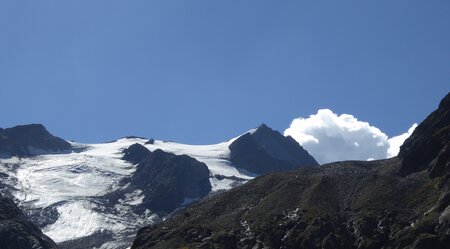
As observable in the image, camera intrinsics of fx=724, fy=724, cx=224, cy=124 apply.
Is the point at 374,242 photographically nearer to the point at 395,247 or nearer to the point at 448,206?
the point at 395,247

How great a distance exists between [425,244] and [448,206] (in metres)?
16.7

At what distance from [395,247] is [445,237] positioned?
15450mm

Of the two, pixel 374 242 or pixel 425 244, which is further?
pixel 374 242

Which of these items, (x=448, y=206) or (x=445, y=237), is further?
(x=448, y=206)

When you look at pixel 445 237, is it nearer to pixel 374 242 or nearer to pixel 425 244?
pixel 425 244

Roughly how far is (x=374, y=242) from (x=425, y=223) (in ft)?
49.6

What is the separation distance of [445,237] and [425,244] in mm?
5325

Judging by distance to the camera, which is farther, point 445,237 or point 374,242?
point 374,242

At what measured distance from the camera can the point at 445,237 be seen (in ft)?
590

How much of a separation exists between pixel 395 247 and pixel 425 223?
10.4m

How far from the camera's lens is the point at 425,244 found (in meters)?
182

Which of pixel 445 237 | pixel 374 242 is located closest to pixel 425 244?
pixel 445 237

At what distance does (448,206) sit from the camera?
19312cm

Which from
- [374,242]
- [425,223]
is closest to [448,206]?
[425,223]
